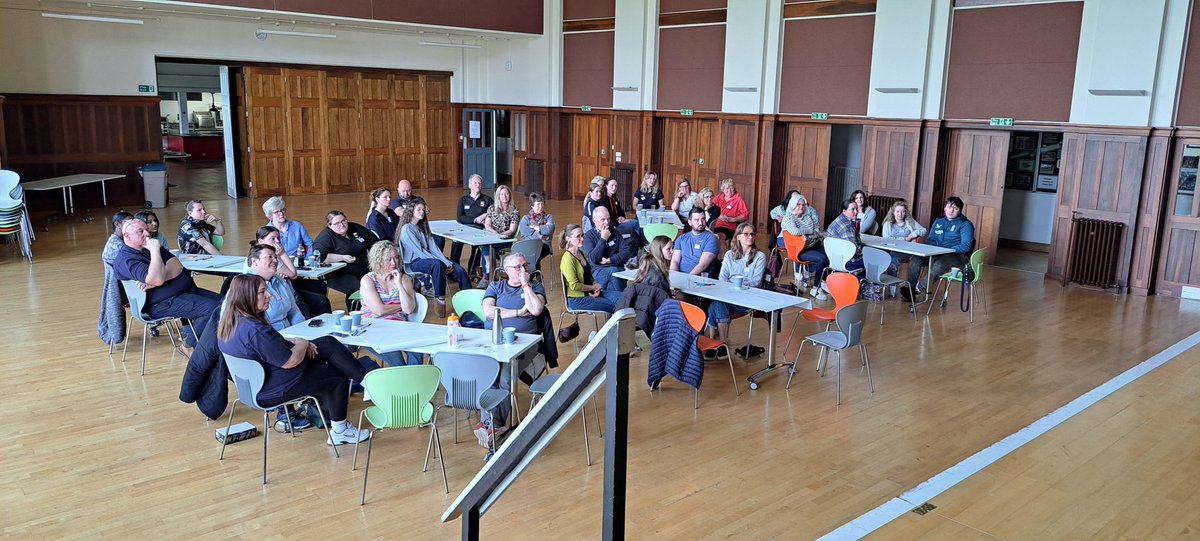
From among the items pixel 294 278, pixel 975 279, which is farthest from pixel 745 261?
pixel 294 278

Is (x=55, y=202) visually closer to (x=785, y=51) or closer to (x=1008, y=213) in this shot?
(x=785, y=51)

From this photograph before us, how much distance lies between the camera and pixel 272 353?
5383 millimetres

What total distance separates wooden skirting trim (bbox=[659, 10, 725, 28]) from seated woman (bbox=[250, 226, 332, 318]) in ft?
34.2

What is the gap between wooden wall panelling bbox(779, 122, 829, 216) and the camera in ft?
50.4

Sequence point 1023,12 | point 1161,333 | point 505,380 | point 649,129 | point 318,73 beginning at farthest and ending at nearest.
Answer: point 318,73 → point 649,129 → point 1023,12 → point 1161,333 → point 505,380

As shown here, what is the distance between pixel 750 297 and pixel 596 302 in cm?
148

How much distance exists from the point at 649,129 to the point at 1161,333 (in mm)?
10602

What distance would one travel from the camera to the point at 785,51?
15336mm

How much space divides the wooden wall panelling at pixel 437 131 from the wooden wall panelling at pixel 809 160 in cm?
947

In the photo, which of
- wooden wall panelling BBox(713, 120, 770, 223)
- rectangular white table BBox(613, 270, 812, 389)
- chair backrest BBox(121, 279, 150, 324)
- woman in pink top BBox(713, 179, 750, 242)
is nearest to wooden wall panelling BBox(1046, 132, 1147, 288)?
woman in pink top BBox(713, 179, 750, 242)

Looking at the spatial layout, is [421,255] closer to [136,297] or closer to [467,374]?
[136,297]

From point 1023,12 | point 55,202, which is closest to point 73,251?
point 55,202

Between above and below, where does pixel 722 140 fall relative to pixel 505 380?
above

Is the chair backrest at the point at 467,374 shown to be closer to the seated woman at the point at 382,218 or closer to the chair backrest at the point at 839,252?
the seated woman at the point at 382,218
